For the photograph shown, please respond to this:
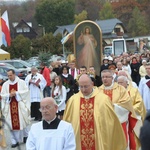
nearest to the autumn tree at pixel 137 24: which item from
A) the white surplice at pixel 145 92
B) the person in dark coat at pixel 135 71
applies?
the person in dark coat at pixel 135 71

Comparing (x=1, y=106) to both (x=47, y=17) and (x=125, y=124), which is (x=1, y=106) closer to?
(x=125, y=124)

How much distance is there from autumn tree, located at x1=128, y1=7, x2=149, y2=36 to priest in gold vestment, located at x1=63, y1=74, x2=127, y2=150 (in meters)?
67.3

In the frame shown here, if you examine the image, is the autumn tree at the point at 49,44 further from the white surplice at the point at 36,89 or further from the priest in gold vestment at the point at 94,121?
the priest in gold vestment at the point at 94,121

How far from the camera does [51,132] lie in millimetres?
4746

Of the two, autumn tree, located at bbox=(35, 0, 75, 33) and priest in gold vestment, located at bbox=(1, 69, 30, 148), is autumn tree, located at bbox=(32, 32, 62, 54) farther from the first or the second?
priest in gold vestment, located at bbox=(1, 69, 30, 148)

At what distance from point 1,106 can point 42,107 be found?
5.32 meters

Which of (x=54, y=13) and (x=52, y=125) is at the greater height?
(x=54, y=13)

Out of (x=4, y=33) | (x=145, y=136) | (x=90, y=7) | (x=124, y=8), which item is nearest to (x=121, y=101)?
(x=145, y=136)

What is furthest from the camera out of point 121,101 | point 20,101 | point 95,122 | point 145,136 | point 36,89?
point 36,89

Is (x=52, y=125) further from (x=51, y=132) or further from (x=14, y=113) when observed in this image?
(x=14, y=113)

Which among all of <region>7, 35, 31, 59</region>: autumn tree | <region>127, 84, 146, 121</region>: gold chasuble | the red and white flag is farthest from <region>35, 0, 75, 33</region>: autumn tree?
<region>127, 84, 146, 121</region>: gold chasuble

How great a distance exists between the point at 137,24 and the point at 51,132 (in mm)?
71765

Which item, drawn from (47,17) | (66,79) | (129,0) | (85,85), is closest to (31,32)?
(47,17)

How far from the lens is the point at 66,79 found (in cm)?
1245
